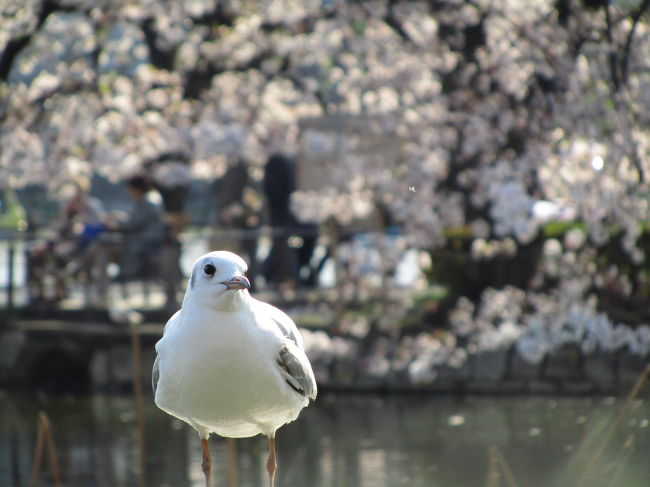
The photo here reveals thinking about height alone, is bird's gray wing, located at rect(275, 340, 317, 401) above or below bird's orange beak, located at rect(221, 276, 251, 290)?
below

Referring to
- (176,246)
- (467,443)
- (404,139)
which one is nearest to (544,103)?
(404,139)

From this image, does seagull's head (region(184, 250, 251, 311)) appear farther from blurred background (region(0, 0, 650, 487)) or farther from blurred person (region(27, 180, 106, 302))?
blurred person (region(27, 180, 106, 302))

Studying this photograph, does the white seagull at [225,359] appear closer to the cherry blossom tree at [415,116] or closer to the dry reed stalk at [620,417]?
the dry reed stalk at [620,417]

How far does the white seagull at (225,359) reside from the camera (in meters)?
3.07

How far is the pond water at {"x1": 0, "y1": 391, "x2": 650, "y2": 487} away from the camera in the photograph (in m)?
7.86

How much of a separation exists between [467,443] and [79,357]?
4843 millimetres

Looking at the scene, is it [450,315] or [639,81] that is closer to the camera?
[639,81]

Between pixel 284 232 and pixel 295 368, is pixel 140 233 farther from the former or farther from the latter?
pixel 295 368

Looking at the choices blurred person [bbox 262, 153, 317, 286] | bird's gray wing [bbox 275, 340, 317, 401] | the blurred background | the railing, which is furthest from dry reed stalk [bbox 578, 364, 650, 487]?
blurred person [bbox 262, 153, 317, 286]

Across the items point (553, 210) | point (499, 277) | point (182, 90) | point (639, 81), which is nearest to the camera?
point (639, 81)

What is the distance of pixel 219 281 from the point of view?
304cm

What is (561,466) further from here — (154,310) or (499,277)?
(154,310)

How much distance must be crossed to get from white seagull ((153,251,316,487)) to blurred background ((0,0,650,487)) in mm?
4136

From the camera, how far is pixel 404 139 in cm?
1127
